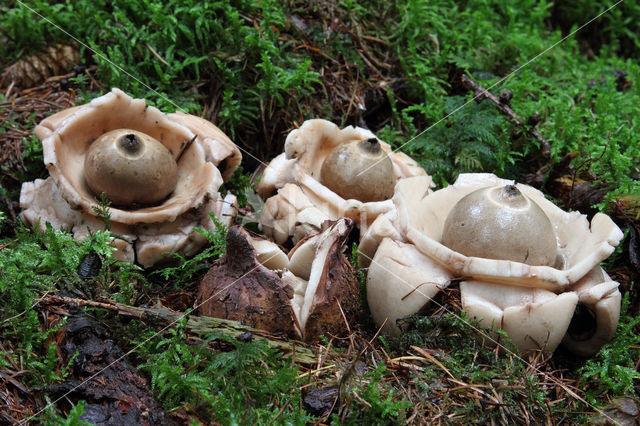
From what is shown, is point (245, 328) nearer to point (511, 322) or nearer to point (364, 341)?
point (364, 341)

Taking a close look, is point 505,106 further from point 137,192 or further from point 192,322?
point 192,322

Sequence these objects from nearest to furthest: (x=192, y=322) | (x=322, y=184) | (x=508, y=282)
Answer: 1. (x=192, y=322)
2. (x=508, y=282)
3. (x=322, y=184)

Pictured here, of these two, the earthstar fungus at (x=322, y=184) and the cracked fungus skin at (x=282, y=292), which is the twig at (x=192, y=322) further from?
the earthstar fungus at (x=322, y=184)

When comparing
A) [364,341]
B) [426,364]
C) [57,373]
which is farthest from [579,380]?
[57,373]

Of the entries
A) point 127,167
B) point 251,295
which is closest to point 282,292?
point 251,295

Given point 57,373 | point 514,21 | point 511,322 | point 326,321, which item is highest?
point 514,21
